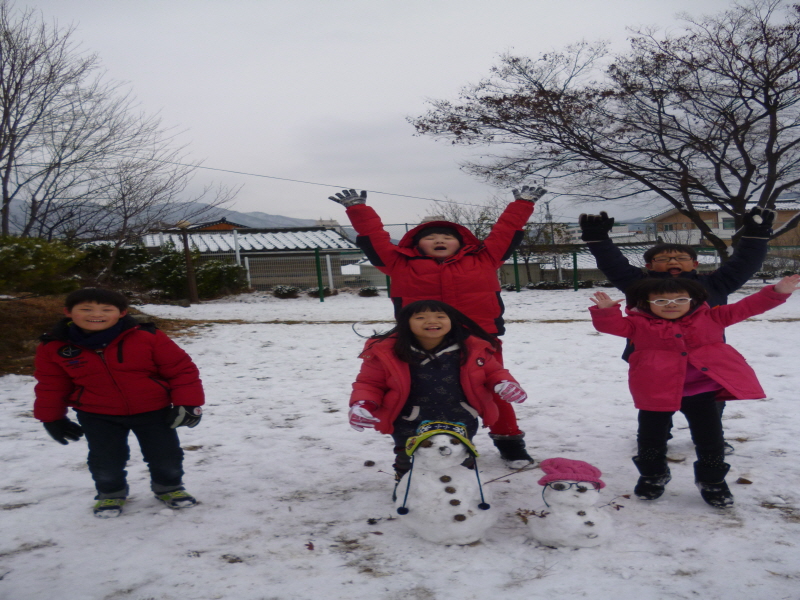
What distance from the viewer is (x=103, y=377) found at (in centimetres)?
286

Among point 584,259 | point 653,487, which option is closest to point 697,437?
point 653,487

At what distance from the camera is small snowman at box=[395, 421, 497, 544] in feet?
7.98

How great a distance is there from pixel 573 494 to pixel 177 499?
1.95 metres

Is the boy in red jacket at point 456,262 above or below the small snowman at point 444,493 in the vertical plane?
above

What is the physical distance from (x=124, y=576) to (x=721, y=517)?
2.55 meters

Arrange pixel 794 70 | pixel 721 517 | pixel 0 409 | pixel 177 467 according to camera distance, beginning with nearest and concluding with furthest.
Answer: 1. pixel 721 517
2. pixel 177 467
3. pixel 0 409
4. pixel 794 70

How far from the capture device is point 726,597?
6.65ft

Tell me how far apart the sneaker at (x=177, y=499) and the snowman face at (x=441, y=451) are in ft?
4.32

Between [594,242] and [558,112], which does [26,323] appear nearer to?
[594,242]

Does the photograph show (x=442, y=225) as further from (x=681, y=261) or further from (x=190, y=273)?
(x=190, y=273)

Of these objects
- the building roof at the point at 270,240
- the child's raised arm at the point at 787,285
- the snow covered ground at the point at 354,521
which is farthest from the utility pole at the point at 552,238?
the child's raised arm at the point at 787,285

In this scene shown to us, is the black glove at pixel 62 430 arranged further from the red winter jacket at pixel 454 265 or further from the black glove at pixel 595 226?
the black glove at pixel 595 226

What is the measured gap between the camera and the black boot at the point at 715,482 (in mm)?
2721

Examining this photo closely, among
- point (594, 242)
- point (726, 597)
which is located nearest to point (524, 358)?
point (594, 242)
